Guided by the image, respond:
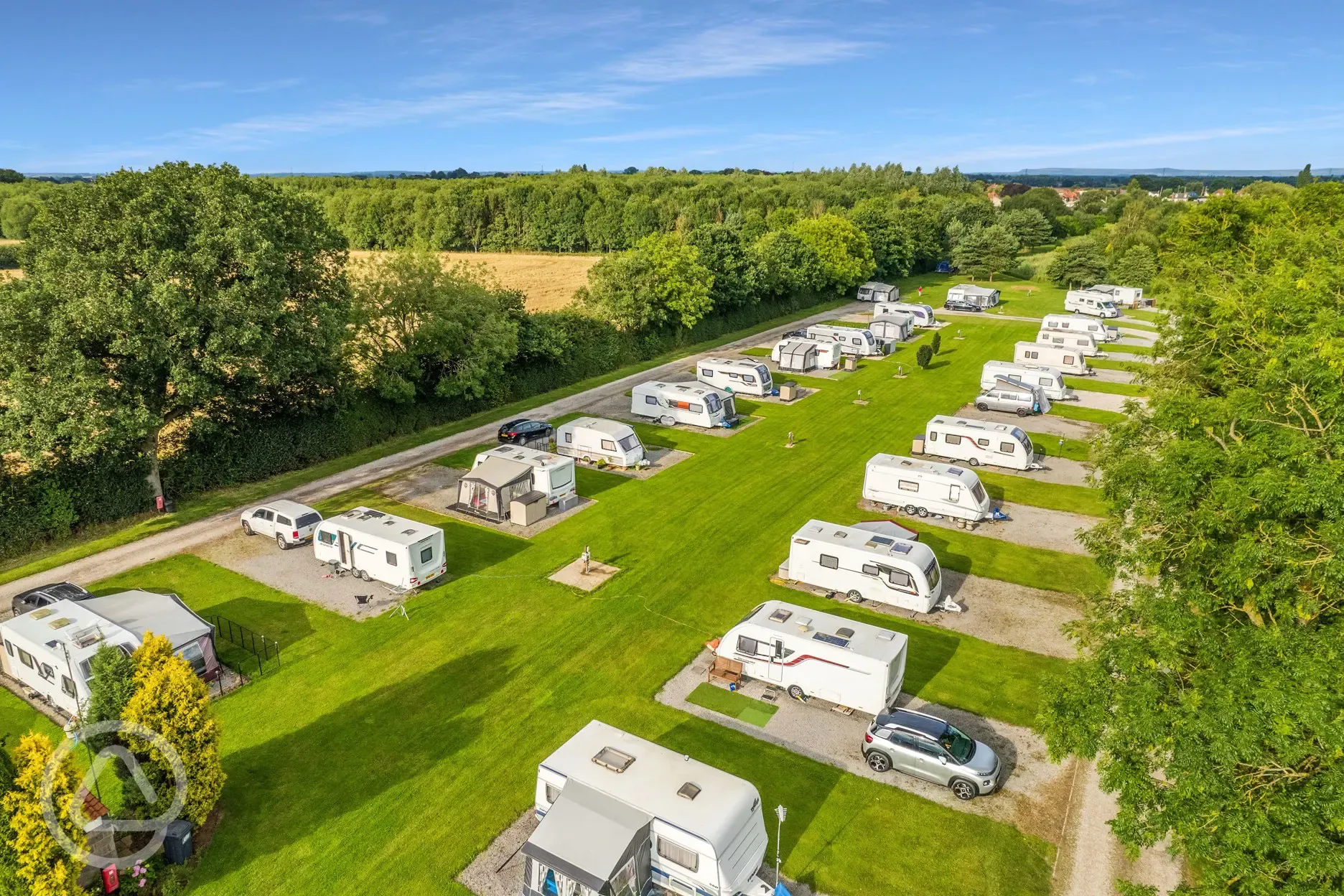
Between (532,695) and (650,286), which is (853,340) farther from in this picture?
(532,695)

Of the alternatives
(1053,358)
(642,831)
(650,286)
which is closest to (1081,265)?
(1053,358)

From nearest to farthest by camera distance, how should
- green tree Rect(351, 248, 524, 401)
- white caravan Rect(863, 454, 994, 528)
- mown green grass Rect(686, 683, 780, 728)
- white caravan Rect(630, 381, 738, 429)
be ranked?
mown green grass Rect(686, 683, 780, 728)
white caravan Rect(863, 454, 994, 528)
green tree Rect(351, 248, 524, 401)
white caravan Rect(630, 381, 738, 429)

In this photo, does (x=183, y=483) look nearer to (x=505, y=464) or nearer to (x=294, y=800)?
(x=505, y=464)

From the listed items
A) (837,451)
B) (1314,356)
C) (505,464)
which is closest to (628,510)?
(505,464)

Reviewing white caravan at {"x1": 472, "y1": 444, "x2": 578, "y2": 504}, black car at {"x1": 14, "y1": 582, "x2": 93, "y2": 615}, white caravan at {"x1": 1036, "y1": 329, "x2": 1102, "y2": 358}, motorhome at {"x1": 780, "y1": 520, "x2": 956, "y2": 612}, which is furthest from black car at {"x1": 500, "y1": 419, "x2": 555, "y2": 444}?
white caravan at {"x1": 1036, "y1": 329, "x2": 1102, "y2": 358}

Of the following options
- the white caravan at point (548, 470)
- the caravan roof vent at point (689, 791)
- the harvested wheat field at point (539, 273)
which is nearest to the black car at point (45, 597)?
the white caravan at point (548, 470)

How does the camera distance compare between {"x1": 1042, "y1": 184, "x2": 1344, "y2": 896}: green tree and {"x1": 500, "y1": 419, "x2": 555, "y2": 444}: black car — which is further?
{"x1": 500, "y1": 419, "x2": 555, "y2": 444}: black car

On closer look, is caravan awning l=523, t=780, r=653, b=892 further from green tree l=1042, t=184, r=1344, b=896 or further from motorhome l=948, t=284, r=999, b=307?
motorhome l=948, t=284, r=999, b=307

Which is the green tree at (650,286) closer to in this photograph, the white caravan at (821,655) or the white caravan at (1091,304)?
the white caravan at (821,655)

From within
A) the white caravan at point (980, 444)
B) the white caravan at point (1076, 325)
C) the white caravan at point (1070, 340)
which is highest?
the white caravan at point (1076, 325)
